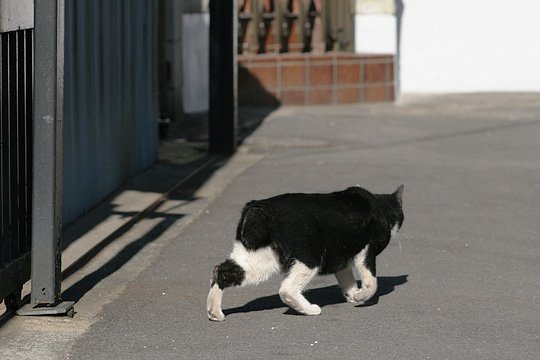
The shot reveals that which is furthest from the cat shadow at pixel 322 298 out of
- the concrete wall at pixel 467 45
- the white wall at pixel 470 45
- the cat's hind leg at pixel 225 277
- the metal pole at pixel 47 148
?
the white wall at pixel 470 45

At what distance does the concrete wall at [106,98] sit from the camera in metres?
12.0

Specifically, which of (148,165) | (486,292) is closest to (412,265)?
(486,292)

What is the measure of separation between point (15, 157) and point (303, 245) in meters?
1.91

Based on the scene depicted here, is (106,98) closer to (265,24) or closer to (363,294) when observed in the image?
(363,294)

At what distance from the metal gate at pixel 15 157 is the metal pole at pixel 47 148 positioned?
19 cm

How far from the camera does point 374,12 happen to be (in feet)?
83.8

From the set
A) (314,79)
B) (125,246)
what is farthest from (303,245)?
(314,79)

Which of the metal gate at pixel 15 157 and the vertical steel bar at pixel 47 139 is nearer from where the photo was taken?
the vertical steel bar at pixel 47 139

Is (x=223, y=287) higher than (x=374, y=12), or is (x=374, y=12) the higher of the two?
(x=374, y=12)

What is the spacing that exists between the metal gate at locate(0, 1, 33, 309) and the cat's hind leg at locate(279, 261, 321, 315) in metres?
1.67

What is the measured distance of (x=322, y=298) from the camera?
9109mm

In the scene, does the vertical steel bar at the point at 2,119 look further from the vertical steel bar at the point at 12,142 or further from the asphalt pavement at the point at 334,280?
the asphalt pavement at the point at 334,280

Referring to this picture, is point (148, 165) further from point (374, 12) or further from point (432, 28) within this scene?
point (432, 28)

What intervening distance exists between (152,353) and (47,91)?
1772 mm
